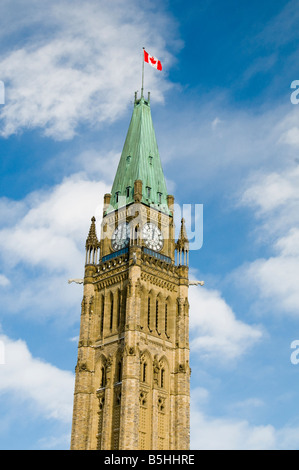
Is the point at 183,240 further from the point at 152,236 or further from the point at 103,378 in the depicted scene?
the point at 103,378

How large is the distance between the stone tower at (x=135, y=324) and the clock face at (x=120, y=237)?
0.14 meters

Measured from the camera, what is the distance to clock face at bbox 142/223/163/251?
103m

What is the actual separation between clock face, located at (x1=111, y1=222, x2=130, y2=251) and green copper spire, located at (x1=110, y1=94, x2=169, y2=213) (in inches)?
140

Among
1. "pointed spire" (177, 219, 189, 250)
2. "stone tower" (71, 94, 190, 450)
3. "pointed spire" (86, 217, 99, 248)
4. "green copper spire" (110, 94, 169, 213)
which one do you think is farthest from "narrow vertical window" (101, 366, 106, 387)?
"green copper spire" (110, 94, 169, 213)

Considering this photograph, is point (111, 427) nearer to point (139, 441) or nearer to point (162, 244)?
point (139, 441)

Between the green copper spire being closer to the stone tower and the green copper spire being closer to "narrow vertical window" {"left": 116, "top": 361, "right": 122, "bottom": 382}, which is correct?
the stone tower

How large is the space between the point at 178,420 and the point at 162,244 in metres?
23.7

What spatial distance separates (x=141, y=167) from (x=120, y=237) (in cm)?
1064

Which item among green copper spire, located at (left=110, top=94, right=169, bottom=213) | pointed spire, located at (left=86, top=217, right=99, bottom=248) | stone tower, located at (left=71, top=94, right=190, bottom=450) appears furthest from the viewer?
green copper spire, located at (left=110, top=94, right=169, bottom=213)

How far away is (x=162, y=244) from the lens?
4154 inches

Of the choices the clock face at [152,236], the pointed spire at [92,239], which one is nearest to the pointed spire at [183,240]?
the clock face at [152,236]

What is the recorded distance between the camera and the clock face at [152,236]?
103062 mm
